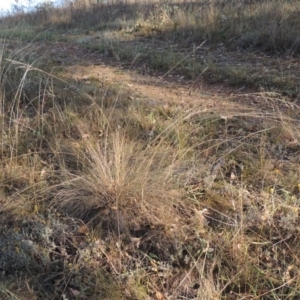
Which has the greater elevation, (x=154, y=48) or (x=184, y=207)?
(x=154, y=48)

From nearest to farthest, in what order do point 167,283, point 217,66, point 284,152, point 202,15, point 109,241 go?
point 167,283
point 109,241
point 284,152
point 217,66
point 202,15

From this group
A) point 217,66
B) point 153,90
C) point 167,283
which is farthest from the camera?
point 217,66

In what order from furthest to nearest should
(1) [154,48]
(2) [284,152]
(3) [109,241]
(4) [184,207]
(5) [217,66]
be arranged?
(1) [154,48] → (5) [217,66] → (2) [284,152] → (4) [184,207] → (3) [109,241]

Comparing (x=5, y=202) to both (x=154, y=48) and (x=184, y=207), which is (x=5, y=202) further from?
(x=154, y=48)

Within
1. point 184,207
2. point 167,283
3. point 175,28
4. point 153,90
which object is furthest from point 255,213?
point 175,28

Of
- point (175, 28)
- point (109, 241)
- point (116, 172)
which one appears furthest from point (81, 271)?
point (175, 28)

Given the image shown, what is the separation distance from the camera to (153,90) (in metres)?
4.74

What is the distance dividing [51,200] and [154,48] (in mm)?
4703

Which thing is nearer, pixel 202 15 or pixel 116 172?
pixel 116 172

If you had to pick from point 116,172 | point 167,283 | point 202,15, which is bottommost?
point 167,283

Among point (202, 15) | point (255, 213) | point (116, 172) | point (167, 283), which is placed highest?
point (202, 15)

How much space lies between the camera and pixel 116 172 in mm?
2551

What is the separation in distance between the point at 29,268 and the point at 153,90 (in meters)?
2.88

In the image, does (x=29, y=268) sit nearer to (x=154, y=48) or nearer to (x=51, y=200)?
(x=51, y=200)
